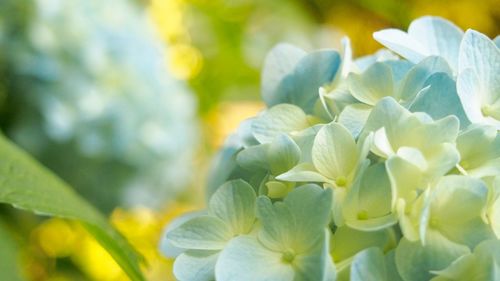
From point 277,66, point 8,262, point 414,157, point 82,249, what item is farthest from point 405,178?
point 82,249

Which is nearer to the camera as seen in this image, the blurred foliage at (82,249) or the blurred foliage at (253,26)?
the blurred foliage at (82,249)

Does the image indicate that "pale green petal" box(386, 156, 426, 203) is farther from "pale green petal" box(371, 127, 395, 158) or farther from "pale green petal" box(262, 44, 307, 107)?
"pale green petal" box(262, 44, 307, 107)

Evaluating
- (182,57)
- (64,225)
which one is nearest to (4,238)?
(64,225)

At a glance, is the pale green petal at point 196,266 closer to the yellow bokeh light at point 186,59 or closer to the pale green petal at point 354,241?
the pale green petal at point 354,241

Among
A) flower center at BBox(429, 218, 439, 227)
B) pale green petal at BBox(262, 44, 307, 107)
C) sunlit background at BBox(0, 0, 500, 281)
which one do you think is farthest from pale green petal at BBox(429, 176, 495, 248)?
sunlit background at BBox(0, 0, 500, 281)

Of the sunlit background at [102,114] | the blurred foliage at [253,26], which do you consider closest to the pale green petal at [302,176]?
the sunlit background at [102,114]

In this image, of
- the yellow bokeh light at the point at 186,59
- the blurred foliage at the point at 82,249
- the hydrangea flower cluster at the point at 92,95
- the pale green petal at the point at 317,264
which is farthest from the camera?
the yellow bokeh light at the point at 186,59
